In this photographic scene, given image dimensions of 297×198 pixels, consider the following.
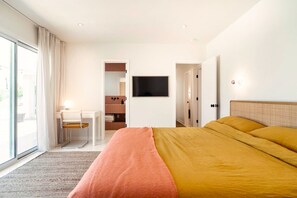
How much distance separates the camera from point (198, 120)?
588 cm

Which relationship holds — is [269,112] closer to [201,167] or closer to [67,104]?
[201,167]

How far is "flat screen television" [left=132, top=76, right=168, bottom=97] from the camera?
488 centimetres

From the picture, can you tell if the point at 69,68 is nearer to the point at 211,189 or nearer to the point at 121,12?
the point at 121,12

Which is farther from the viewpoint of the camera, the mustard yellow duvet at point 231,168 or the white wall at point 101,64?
the white wall at point 101,64

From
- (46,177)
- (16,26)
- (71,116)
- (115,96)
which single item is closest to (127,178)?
(46,177)

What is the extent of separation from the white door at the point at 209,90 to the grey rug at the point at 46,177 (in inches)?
105

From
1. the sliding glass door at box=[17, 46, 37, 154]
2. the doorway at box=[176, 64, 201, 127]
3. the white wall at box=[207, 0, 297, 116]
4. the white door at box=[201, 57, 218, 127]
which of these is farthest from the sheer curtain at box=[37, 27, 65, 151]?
the doorway at box=[176, 64, 201, 127]

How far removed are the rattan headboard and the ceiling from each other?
1.52 m

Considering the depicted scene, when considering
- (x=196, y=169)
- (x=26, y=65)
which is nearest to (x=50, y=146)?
(x=26, y=65)

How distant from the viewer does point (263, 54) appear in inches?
103

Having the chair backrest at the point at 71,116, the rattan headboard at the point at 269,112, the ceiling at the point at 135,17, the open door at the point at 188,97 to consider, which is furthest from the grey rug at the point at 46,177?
the open door at the point at 188,97

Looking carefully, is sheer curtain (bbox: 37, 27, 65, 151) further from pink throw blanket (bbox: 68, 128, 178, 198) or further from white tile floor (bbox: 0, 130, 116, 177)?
pink throw blanket (bbox: 68, 128, 178, 198)

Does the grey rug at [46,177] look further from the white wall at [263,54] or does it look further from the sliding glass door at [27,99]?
the white wall at [263,54]

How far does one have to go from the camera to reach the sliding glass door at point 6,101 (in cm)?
309
